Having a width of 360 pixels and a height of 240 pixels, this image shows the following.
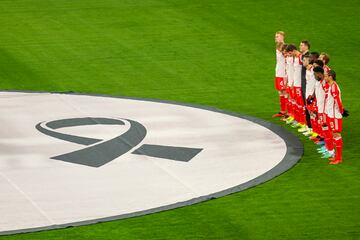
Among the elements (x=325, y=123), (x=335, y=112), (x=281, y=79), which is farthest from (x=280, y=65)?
(x=335, y=112)

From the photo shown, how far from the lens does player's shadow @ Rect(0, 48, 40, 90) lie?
30.0 meters

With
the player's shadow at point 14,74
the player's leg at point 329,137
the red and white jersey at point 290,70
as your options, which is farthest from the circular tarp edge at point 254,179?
the player's shadow at point 14,74

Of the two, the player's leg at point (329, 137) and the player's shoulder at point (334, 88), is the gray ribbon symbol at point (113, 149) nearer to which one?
the player's leg at point (329, 137)

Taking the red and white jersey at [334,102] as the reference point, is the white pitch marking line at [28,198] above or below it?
below

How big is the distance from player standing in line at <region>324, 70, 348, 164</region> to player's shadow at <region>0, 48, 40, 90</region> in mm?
9747

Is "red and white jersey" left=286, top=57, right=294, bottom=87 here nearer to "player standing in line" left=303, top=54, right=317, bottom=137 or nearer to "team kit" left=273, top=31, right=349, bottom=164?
"team kit" left=273, top=31, right=349, bottom=164

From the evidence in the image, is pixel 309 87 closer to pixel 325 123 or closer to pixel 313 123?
pixel 313 123

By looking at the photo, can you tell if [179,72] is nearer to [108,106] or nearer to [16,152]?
[108,106]

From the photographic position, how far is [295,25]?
3659 centimetres

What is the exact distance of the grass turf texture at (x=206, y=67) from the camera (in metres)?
19.4

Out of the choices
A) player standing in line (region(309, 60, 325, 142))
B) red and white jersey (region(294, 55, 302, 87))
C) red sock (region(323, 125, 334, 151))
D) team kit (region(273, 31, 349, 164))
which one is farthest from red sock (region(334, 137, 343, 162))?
red and white jersey (region(294, 55, 302, 87))

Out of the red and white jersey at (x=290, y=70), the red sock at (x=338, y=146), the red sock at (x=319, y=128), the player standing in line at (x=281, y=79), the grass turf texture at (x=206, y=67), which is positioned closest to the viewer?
the grass turf texture at (x=206, y=67)

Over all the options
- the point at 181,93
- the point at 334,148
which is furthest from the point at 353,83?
the point at 334,148

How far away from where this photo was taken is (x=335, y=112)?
23.0 metres
